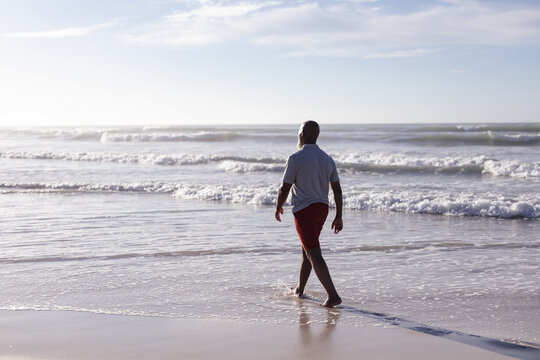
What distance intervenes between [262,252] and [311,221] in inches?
94.7

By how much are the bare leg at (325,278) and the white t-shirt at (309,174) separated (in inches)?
17.1

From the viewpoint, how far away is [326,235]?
8352mm

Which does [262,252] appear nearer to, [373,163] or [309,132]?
[309,132]

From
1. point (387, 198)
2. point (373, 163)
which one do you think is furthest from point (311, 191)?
point (373, 163)

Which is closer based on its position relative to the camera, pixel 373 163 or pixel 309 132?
pixel 309 132

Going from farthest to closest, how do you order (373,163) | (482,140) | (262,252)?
(482,140), (373,163), (262,252)

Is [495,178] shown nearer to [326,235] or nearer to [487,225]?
[487,225]

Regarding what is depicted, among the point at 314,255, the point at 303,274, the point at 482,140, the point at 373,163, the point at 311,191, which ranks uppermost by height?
the point at 482,140

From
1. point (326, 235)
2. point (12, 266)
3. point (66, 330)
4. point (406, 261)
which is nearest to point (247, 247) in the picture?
point (326, 235)

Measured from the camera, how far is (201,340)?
161 inches

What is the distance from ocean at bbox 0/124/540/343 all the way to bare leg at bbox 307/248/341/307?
15 centimetres

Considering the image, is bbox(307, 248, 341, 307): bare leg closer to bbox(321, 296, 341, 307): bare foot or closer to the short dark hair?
bbox(321, 296, 341, 307): bare foot

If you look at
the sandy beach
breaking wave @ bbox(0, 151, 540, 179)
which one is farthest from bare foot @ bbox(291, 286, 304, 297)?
breaking wave @ bbox(0, 151, 540, 179)

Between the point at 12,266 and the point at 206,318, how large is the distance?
2.98 metres
